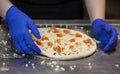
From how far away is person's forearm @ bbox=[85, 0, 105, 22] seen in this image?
1291 millimetres

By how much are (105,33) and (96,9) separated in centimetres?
15

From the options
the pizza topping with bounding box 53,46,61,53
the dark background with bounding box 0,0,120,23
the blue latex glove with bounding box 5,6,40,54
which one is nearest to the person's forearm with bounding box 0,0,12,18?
the blue latex glove with bounding box 5,6,40,54

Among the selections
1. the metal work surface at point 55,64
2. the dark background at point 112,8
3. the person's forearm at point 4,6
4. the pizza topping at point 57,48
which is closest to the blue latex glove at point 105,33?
the metal work surface at point 55,64

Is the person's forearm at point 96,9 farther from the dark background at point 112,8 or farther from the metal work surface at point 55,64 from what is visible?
the dark background at point 112,8

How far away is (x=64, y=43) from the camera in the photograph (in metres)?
1.20

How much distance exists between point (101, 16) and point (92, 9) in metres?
0.07

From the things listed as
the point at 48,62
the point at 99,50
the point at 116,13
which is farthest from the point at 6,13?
the point at 116,13

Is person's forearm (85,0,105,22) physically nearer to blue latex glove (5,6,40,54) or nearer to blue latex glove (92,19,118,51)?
blue latex glove (92,19,118,51)

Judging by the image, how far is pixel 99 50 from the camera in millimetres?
1184

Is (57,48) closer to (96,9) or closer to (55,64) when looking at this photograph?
(55,64)

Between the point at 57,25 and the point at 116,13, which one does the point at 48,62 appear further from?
the point at 116,13

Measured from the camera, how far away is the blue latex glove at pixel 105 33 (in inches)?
45.5

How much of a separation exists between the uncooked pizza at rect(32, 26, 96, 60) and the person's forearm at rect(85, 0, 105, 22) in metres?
0.10

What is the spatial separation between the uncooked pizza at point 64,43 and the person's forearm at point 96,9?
10cm
